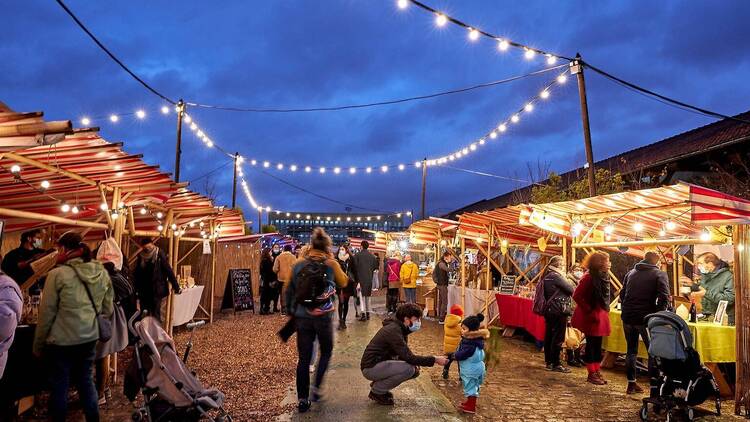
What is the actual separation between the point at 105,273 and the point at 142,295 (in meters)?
3.65

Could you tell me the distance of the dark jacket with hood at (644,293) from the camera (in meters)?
7.20

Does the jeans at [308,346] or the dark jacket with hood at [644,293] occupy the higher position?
the dark jacket with hood at [644,293]

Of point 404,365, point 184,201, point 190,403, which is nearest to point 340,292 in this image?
point 184,201

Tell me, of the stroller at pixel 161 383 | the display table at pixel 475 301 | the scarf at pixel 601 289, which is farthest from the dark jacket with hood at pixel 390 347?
the display table at pixel 475 301

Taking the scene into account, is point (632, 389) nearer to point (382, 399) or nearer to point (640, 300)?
point (640, 300)

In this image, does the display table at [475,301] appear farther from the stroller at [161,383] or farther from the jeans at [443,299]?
the stroller at [161,383]

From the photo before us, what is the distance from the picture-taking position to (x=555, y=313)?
28.9 ft

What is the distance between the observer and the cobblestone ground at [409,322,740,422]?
6.21 metres

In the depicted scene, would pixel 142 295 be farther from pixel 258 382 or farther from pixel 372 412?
pixel 372 412

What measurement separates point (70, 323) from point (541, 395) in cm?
541

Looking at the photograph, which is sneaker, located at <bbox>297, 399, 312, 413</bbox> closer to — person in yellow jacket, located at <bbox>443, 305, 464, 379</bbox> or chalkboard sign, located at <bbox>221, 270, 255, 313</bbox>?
person in yellow jacket, located at <bbox>443, 305, 464, 379</bbox>

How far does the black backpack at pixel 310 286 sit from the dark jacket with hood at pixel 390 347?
2.72ft

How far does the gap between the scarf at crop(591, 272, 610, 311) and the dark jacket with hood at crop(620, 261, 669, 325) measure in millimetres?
593

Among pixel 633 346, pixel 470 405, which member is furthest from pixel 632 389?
pixel 470 405
